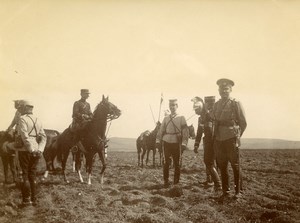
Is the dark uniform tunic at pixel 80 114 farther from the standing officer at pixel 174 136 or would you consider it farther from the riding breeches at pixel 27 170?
the riding breeches at pixel 27 170

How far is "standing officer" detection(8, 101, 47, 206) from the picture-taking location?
247 inches

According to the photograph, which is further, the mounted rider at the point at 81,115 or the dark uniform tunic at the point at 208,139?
the mounted rider at the point at 81,115

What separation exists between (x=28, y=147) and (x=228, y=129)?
11.6 ft

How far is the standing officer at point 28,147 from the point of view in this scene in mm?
6277

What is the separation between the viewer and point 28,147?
6219 mm

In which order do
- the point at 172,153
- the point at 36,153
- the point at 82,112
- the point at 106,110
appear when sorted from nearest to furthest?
the point at 36,153, the point at 172,153, the point at 106,110, the point at 82,112

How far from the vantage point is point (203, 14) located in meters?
7.71

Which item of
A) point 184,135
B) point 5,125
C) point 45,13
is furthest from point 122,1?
point 5,125

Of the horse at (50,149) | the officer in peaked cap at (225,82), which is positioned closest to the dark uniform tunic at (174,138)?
the officer in peaked cap at (225,82)

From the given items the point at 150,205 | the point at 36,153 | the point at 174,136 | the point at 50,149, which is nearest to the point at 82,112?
the point at 50,149

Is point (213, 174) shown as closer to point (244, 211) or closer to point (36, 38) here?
point (244, 211)

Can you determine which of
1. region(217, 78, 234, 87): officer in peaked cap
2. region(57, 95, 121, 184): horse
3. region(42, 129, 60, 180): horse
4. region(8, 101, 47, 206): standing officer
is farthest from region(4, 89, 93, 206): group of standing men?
region(42, 129, 60, 180): horse

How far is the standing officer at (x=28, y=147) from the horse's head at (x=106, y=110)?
8.71 ft

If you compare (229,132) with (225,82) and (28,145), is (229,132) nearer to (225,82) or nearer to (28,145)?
(225,82)
